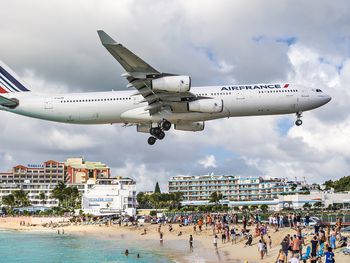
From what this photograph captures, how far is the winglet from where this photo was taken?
40.3 m

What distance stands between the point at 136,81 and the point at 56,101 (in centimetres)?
911

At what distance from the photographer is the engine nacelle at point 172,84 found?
4466cm

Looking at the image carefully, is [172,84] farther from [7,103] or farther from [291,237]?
[7,103]

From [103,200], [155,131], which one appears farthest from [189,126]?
[103,200]

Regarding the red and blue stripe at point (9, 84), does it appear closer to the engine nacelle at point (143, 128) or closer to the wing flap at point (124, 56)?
the engine nacelle at point (143, 128)

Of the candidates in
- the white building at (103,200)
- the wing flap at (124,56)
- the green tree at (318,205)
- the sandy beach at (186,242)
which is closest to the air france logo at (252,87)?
the wing flap at (124,56)

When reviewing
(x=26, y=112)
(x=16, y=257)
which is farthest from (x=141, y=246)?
(x=26, y=112)

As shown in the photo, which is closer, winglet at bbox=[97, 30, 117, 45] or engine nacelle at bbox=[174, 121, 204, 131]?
winglet at bbox=[97, 30, 117, 45]

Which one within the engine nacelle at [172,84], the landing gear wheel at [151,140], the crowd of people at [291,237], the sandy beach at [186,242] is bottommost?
the sandy beach at [186,242]

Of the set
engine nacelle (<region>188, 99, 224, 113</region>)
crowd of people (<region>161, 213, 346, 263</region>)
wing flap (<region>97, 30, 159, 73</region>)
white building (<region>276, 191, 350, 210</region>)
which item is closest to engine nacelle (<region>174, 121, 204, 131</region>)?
engine nacelle (<region>188, 99, 224, 113</region>)

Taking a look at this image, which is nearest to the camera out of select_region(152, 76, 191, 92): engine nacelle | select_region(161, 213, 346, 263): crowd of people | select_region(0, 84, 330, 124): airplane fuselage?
select_region(161, 213, 346, 263): crowd of people

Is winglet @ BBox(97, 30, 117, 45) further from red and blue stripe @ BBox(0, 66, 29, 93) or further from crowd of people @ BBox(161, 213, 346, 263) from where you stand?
crowd of people @ BBox(161, 213, 346, 263)

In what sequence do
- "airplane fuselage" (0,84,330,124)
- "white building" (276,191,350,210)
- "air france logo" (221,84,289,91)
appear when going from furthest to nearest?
"white building" (276,191,350,210)
"air france logo" (221,84,289,91)
"airplane fuselage" (0,84,330,124)

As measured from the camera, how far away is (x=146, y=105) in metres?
50.3
